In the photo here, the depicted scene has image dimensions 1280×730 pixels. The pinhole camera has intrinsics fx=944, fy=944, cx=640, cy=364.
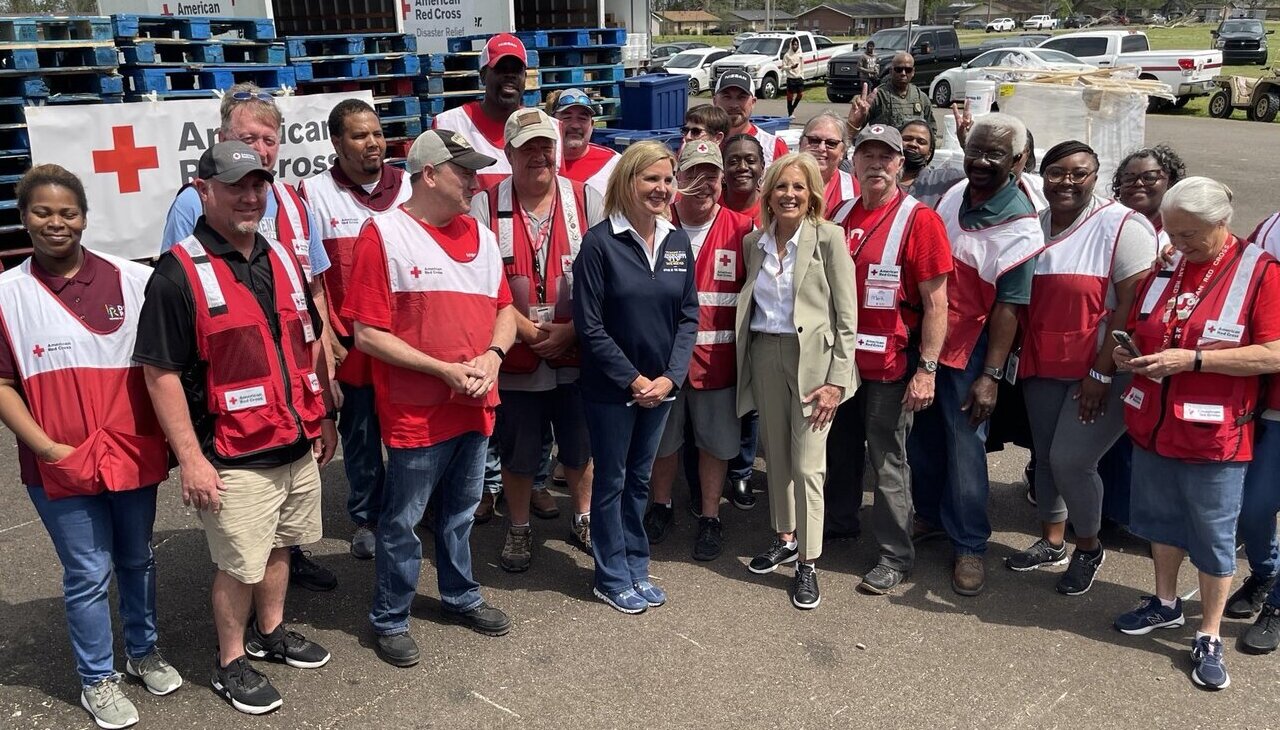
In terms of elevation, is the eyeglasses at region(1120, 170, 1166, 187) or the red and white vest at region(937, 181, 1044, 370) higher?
the eyeglasses at region(1120, 170, 1166, 187)

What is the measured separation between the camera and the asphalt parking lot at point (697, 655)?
333 cm

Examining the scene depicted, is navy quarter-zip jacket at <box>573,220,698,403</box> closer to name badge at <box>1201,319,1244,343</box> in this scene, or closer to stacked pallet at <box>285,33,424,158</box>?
name badge at <box>1201,319,1244,343</box>

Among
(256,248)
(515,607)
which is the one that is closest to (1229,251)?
(515,607)

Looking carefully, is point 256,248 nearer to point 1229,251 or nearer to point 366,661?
point 366,661

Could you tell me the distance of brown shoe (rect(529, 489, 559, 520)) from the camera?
493 cm

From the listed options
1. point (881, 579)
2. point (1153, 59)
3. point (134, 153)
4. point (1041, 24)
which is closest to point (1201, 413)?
point (881, 579)

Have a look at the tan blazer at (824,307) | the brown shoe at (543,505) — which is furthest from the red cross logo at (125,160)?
the tan blazer at (824,307)

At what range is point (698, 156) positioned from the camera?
406 centimetres

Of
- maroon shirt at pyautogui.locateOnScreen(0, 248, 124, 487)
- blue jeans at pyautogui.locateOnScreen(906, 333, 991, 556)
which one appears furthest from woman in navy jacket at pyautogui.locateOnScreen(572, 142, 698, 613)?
maroon shirt at pyautogui.locateOnScreen(0, 248, 124, 487)

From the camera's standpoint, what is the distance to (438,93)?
8.91 meters

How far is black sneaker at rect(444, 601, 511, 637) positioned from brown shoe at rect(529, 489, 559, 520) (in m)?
1.05

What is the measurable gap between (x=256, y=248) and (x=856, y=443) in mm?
2780

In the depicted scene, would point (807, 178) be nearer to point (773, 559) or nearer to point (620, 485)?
point (620, 485)

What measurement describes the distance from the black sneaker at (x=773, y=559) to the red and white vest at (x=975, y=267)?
3.69ft
